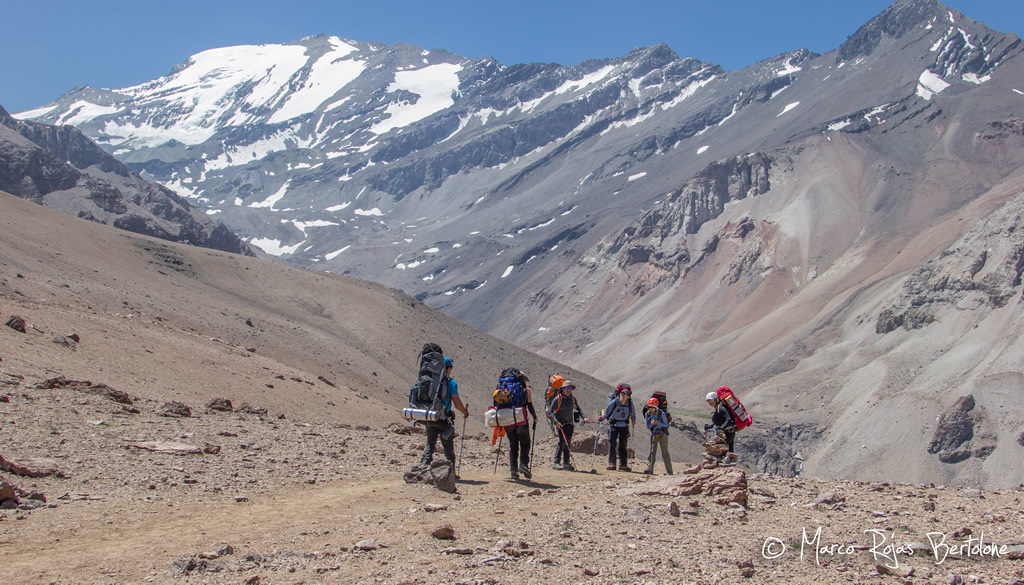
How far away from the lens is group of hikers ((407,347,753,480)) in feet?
41.2

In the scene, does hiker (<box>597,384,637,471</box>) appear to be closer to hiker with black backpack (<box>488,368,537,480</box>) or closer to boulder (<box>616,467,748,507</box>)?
hiker with black backpack (<box>488,368,537,480</box>)

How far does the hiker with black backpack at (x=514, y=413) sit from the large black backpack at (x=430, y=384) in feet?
3.21

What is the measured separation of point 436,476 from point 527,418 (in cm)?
230

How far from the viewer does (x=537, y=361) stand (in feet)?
185

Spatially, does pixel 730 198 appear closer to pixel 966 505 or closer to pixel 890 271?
pixel 890 271

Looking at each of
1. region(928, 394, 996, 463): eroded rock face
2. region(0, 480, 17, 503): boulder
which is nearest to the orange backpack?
region(0, 480, 17, 503): boulder

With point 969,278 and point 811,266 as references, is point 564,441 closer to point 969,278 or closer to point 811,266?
point 969,278

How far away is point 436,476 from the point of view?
1146 cm

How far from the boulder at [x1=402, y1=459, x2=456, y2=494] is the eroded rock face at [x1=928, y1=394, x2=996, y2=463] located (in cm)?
5652

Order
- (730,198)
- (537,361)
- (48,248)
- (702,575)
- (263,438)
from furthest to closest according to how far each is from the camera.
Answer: (730,198) < (537,361) < (48,248) < (263,438) < (702,575)

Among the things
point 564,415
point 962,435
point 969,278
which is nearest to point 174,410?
point 564,415

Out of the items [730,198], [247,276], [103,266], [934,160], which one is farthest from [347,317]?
[934,160]

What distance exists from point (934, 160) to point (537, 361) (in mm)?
92162

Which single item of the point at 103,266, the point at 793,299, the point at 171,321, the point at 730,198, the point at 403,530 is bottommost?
the point at 403,530
